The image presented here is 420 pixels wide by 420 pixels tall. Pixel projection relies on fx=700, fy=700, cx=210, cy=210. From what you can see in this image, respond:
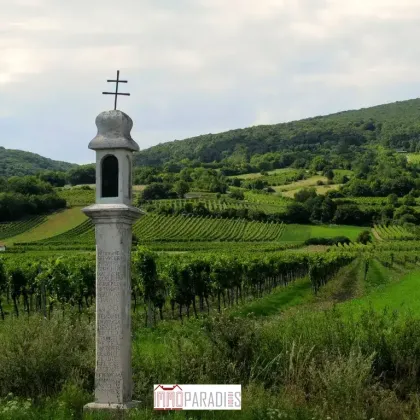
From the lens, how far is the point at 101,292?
32.1ft

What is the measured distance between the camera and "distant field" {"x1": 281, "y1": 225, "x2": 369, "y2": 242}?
3674 inches

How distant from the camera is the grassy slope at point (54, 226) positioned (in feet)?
268

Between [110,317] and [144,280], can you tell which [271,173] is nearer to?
[144,280]

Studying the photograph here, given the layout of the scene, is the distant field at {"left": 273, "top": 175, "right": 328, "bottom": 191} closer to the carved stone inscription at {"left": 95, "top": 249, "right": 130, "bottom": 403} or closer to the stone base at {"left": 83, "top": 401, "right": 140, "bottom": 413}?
the carved stone inscription at {"left": 95, "top": 249, "right": 130, "bottom": 403}

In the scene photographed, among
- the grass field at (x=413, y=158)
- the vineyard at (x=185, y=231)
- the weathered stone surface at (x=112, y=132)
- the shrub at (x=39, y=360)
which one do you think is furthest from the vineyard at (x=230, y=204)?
the weathered stone surface at (x=112, y=132)

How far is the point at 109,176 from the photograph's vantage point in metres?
10.1

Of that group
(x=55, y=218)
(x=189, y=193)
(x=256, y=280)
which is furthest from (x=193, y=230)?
(x=256, y=280)

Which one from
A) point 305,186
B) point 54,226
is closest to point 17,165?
point 305,186

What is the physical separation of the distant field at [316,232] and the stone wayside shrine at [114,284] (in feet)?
265

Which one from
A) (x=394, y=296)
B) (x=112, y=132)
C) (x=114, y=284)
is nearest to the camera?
(x=114, y=284)

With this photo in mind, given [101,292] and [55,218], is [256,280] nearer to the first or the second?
[101,292]

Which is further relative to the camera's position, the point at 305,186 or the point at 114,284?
the point at 305,186

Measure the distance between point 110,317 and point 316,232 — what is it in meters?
90.4

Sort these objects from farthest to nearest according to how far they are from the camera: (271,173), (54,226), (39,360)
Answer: (271,173) → (54,226) → (39,360)
